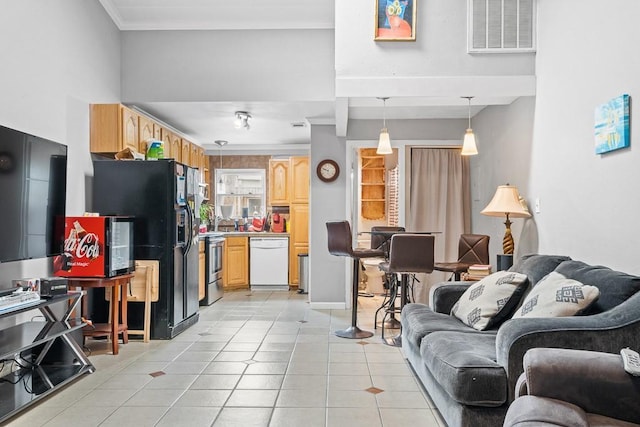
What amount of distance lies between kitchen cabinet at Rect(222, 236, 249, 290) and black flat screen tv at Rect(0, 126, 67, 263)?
420cm

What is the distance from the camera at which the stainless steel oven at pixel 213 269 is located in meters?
6.73

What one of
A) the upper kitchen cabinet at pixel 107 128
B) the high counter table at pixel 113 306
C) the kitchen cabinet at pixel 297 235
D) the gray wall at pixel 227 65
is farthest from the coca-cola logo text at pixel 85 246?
the kitchen cabinet at pixel 297 235

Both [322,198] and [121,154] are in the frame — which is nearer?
[121,154]

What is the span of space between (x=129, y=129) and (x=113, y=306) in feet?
5.95

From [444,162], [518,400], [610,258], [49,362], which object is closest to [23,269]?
[49,362]

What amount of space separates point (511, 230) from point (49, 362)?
165 inches

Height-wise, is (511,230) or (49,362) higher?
(511,230)

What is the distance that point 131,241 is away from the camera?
4.79m

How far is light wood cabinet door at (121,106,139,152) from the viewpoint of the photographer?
4.97 meters

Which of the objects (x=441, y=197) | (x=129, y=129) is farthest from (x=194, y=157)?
(x=441, y=197)

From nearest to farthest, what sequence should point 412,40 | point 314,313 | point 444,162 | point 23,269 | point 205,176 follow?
point 23,269 → point 412,40 → point 314,313 → point 444,162 → point 205,176

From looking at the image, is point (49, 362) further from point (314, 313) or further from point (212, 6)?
point (212, 6)

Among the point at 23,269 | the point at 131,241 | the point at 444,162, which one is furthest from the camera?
the point at 444,162

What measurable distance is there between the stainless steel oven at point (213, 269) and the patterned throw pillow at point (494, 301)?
13.4ft
